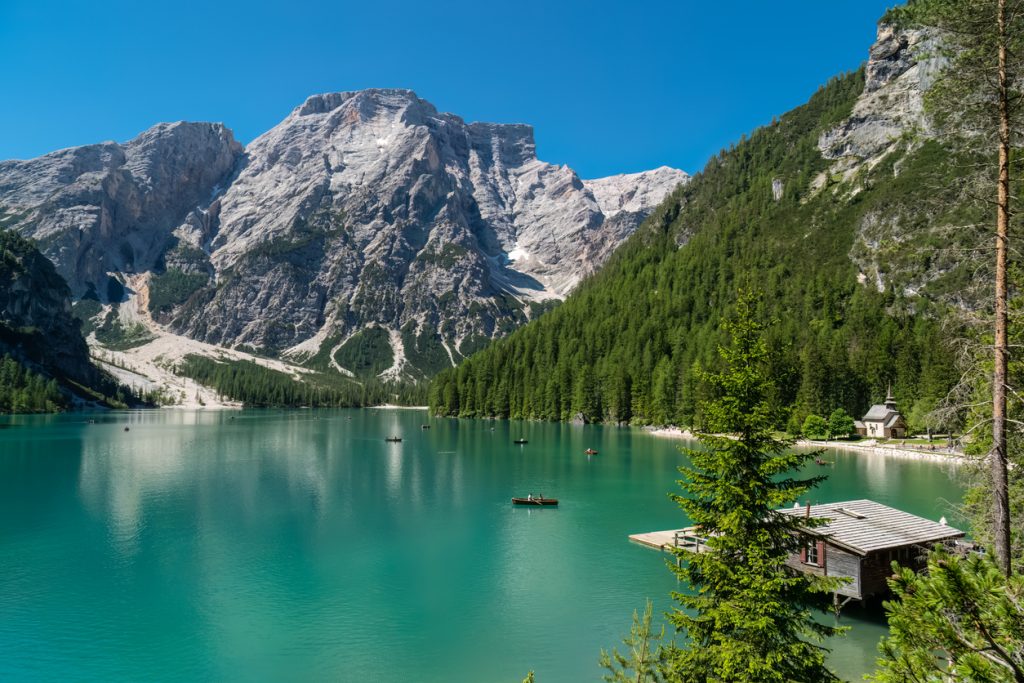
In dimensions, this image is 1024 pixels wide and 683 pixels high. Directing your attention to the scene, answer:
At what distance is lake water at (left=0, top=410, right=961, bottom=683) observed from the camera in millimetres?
29219

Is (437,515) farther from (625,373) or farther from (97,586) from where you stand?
(625,373)

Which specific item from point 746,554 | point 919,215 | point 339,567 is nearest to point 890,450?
point 919,215

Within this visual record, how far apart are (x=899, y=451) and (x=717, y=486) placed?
100958 mm

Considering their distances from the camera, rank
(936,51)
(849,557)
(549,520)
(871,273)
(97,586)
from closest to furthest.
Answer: (936,51) → (849,557) → (97,586) → (549,520) → (871,273)

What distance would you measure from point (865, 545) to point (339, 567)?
31.6m

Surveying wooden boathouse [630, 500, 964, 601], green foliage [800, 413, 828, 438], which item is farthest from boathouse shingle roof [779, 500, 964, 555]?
green foliage [800, 413, 828, 438]

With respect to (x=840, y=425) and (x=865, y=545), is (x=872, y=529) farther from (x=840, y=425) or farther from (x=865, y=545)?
(x=840, y=425)

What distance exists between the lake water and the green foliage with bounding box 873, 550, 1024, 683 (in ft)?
69.2

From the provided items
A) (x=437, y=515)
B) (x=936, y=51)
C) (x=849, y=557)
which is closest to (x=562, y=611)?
(x=849, y=557)

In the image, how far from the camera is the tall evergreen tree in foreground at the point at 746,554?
17.2 m

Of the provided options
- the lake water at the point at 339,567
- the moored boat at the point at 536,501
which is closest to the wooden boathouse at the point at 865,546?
the lake water at the point at 339,567

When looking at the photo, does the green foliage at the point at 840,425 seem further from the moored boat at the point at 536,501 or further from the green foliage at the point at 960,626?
the green foliage at the point at 960,626

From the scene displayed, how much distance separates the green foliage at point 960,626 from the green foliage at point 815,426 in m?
123

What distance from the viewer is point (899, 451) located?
101 metres
